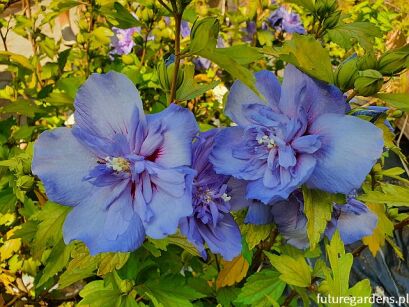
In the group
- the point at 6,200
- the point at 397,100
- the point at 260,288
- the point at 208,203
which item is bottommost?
the point at 260,288

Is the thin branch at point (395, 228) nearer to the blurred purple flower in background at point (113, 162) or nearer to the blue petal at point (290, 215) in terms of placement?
the blue petal at point (290, 215)

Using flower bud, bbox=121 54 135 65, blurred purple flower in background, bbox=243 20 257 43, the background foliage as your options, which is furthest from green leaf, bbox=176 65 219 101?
blurred purple flower in background, bbox=243 20 257 43

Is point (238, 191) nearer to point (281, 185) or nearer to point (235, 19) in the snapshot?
point (281, 185)

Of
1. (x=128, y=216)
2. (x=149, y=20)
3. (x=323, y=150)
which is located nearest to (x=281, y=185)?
(x=323, y=150)

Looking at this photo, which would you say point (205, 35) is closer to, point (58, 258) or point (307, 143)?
point (307, 143)

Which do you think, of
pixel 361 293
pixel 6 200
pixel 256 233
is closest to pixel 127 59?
pixel 6 200

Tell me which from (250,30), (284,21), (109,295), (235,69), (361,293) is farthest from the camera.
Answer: (284,21)
